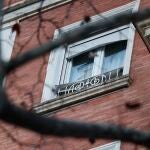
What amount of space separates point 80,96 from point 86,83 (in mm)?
550

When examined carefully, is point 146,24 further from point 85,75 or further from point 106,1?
point 106,1

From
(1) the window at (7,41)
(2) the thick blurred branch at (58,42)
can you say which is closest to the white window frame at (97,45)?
(1) the window at (7,41)

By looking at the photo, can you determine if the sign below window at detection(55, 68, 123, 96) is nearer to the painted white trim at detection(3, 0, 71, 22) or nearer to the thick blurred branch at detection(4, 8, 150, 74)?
the painted white trim at detection(3, 0, 71, 22)

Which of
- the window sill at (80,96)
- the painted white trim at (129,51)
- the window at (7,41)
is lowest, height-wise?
the window sill at (80,96)

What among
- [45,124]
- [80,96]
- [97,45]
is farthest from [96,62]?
[45,124]

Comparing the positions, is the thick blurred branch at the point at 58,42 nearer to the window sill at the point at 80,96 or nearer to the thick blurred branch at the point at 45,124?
the thick blurred branch at the point at 45,124

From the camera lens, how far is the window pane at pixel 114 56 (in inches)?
395

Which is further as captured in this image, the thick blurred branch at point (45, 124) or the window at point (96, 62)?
the window at point (96, 62)

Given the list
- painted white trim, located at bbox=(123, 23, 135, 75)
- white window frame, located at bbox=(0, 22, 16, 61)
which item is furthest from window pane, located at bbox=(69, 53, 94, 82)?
white window frame, located at bbox=(0, 22, 16, 61)

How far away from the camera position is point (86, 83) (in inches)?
390

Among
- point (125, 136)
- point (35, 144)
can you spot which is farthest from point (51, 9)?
point (125, 136)

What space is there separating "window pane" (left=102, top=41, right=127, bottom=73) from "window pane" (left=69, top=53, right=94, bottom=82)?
244 millimetres

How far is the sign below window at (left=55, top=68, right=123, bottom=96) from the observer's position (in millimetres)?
9680

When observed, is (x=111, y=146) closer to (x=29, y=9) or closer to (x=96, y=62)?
(x=96, y=62)
